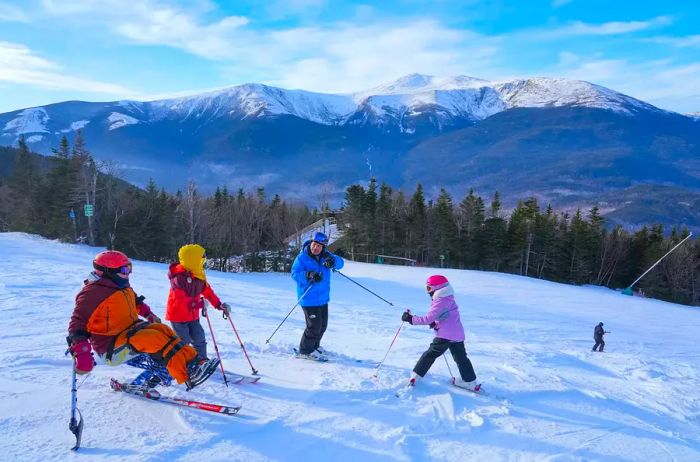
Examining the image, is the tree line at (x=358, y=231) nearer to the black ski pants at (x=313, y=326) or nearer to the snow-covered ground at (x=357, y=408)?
the snow-covered ground at (x=357, y=408)

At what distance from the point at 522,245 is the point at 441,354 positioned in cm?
4493

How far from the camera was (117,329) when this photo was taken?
13.8ft

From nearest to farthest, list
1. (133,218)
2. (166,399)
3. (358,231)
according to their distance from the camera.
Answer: (166,399)
(133,218)
(358,231)

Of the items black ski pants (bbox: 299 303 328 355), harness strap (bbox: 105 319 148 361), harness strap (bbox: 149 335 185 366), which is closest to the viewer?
harness strap (bbox: 105 319 148 361)

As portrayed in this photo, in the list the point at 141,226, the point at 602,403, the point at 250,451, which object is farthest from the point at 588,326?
the point at 141,226

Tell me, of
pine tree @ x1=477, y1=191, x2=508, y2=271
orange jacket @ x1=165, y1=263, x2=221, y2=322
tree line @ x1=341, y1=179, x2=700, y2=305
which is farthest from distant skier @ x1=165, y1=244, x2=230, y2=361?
pine tree @ x1=477, y1=191, x2=508, y2=271

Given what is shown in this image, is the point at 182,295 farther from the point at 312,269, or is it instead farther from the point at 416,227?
the point at 416,227

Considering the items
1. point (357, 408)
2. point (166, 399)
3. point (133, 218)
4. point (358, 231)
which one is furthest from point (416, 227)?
point (166, 399)

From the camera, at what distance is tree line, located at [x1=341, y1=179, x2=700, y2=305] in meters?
46.1

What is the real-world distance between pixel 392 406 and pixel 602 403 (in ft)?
9.28

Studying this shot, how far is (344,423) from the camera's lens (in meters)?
4.46

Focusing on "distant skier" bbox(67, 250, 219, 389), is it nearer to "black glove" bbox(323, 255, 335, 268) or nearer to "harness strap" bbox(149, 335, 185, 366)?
"harness strap" bbox(149, 335, 185, 366)

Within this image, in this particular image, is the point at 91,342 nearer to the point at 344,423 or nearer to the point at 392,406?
the point at 344,423

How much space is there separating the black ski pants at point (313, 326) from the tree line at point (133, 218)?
99.1 ft
